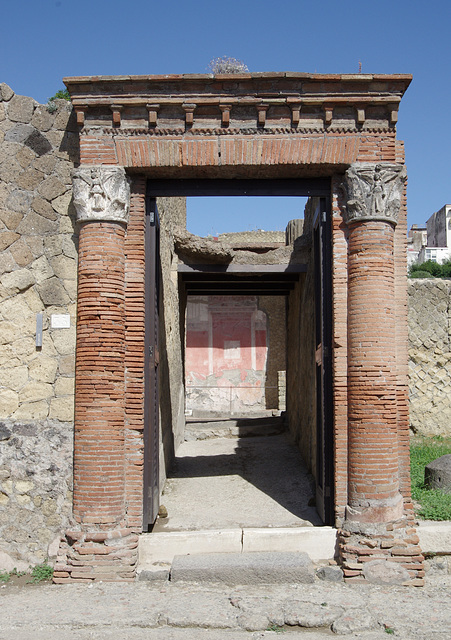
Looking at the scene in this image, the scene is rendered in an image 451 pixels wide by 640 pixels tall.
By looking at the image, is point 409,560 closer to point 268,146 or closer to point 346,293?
point 346,293

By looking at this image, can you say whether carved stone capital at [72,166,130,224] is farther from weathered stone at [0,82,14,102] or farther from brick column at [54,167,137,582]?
weathered stone at [0,82,14,102]

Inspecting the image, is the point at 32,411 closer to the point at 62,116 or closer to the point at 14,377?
the point at 14,377

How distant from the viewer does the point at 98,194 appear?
17.2ft

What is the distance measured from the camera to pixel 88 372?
518 centimetres

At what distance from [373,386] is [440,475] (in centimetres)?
220

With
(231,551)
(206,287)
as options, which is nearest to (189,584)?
(231,551)

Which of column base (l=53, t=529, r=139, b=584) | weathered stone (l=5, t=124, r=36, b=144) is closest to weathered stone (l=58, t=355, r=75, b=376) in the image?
column base (l=53, t=529, r=139, b=584)

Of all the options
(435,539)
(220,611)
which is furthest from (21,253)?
(435,539)

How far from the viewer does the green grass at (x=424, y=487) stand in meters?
5.81

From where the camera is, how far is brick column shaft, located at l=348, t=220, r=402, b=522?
5.13m

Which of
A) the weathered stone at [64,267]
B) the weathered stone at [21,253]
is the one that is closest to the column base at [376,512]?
the weathered stone at [64,267]

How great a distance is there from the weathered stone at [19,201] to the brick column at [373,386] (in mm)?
3105

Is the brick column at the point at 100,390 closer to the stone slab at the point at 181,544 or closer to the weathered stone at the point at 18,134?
the stone slab at the point at 181,544

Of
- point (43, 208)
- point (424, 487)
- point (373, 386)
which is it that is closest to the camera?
point (373, 386)
